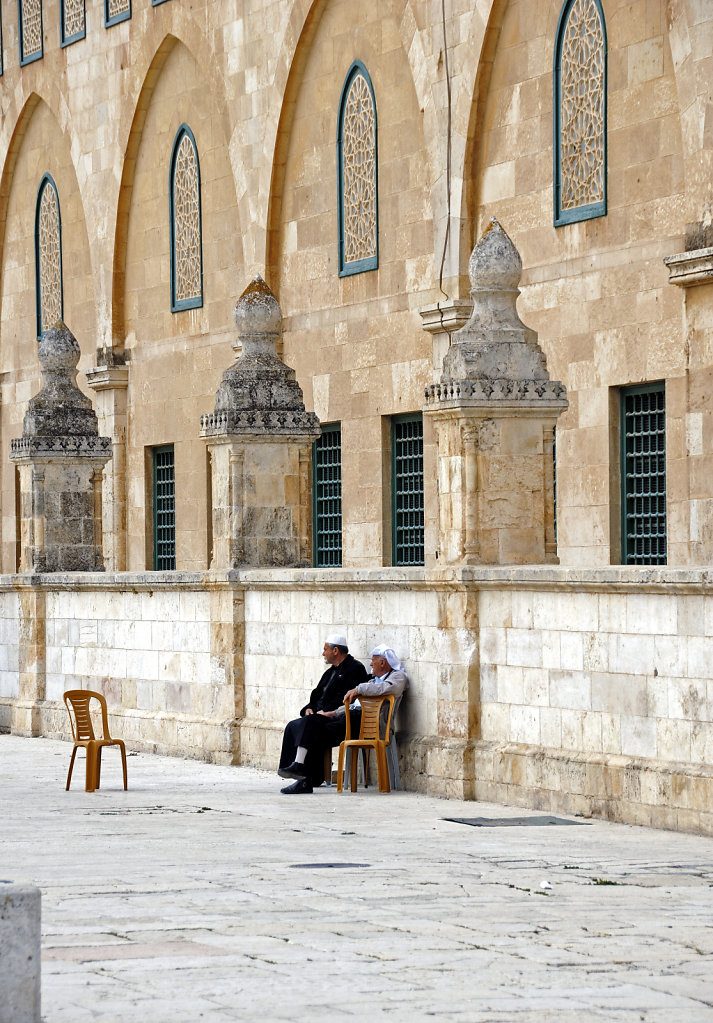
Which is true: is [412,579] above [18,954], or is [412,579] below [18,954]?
above

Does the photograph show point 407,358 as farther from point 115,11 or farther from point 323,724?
point 115,11

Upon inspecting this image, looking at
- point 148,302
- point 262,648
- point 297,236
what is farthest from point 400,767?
point 148,302

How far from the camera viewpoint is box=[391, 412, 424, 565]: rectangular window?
74.8 feet

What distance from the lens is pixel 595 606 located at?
1286cm

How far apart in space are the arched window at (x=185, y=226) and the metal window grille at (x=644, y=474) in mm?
9424

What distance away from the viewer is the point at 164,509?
28469 mm

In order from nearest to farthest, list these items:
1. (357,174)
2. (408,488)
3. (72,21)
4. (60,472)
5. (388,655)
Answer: (388,655) < (60,472) < (408,488) < (357,174) < (72,21)

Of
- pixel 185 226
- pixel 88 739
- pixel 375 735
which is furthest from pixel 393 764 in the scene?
pixel 185 226

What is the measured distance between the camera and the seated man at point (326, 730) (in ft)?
48.3

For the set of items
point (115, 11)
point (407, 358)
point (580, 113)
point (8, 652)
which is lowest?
point (8, 652)

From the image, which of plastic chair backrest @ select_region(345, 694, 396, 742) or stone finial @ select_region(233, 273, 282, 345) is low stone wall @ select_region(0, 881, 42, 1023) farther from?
stone finial @ select_region(233, 273, 282, 345)

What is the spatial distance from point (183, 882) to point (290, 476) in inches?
308

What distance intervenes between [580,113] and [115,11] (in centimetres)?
1136

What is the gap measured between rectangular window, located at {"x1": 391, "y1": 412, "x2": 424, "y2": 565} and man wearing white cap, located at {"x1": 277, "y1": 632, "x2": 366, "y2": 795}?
7.72m
